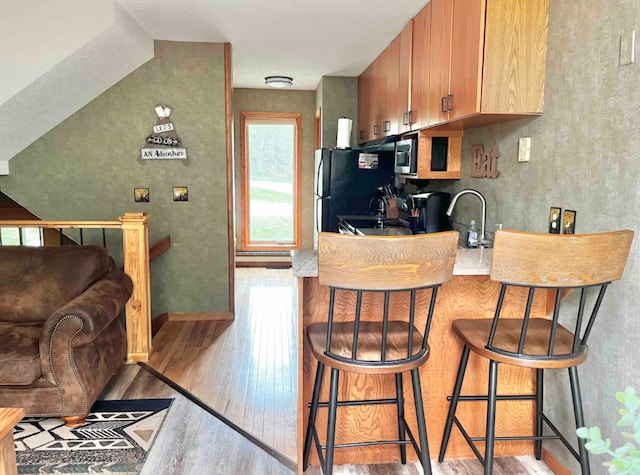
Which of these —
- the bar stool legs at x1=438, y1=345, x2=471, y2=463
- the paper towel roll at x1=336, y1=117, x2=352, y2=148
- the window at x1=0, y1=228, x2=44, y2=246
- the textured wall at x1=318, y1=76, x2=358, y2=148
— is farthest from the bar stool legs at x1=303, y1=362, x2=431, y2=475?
the textured wall at x1=318, y1=76, x2=358, y2=148

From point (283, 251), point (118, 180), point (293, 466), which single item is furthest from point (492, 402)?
point (283, 251)

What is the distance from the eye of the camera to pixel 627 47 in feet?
5.49

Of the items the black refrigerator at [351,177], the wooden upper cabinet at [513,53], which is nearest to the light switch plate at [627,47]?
the wooden upper cabinet at [513,53]

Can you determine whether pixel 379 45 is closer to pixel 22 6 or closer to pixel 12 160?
pixel 22 6

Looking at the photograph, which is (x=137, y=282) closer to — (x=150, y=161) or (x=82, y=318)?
(x=82, y=318)

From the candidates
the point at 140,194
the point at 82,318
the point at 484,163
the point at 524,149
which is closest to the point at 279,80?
the point at 140,194

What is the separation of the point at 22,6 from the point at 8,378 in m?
2.17

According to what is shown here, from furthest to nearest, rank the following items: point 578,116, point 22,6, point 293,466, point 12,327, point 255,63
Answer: point 255,63 < point 22,6 < point 12,327 < point 293,466 < point 578,116

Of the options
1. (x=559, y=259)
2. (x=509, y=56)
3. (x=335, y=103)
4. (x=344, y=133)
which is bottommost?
(x=559, y=259)

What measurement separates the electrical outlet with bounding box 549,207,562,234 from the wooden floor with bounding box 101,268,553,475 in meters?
1.05

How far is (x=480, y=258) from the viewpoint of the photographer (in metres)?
2.00

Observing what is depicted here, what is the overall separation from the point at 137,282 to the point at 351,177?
7.87ft

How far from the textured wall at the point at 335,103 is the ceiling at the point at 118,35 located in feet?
3.67

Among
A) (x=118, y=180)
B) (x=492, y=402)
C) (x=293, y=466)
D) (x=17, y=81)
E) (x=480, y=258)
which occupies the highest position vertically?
(x=17, y=81)
